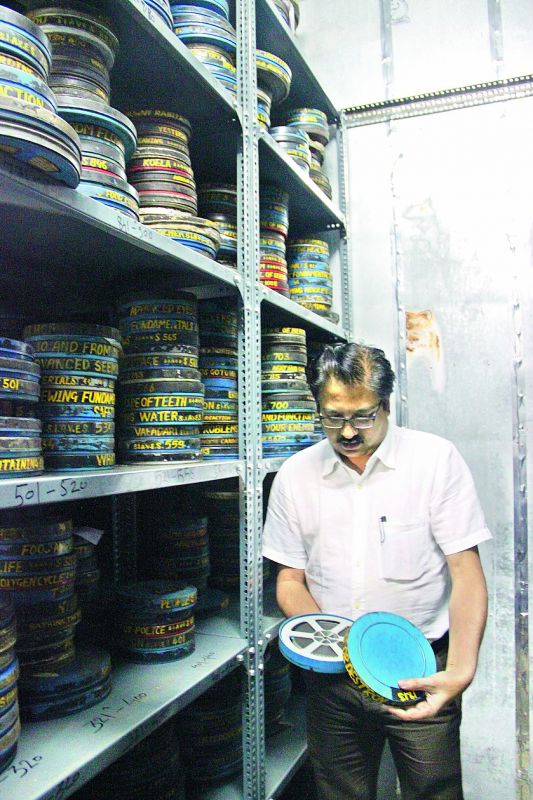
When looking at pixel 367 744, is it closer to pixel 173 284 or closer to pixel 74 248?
pixel 173 284

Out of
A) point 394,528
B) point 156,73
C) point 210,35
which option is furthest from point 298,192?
point 394,528

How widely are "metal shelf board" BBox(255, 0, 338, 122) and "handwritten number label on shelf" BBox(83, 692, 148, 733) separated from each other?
8.70 ft

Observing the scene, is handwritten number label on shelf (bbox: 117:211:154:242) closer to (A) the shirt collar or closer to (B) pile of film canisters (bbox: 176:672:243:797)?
(A) the shirt collar

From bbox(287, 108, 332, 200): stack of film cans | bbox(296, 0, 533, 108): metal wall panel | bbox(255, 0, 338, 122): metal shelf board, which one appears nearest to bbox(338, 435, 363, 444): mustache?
bbox(287, 108, 332, 200): stack of film cans

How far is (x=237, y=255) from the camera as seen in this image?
2.36m

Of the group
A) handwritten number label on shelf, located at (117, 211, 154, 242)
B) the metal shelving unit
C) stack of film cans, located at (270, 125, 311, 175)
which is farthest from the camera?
stack of film cans, located at (270, 125, 311, 175)

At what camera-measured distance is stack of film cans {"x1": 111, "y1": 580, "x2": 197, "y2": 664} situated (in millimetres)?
1976

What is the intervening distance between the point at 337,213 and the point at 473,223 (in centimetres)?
76

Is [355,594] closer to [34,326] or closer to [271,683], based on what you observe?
[271,683]

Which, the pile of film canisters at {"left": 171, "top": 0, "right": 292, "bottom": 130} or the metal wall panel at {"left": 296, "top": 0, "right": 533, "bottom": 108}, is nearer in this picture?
the pile of film canisters at {"left": 171, "top": 0, "right": 292, "bottom": 130}

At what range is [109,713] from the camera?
63.1 inches

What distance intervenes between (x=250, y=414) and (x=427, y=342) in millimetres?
1666

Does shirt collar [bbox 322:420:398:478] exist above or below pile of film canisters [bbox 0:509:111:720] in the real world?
above

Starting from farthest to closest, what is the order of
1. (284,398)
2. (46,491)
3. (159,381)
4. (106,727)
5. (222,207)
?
(284,398), (222,207), (159,381), (106,727), (46,491)
